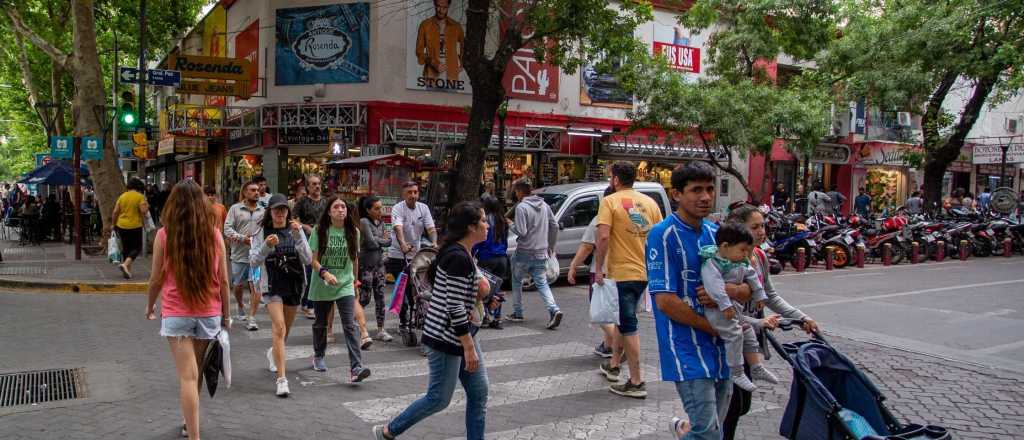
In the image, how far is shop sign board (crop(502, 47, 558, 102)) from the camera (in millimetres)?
22344

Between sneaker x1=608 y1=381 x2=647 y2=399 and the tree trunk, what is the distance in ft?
61.1

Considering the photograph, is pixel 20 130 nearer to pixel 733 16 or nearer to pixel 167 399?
pixel 733 16

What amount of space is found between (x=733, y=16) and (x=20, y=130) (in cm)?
5234

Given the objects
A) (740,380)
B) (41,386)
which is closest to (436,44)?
(41,386)

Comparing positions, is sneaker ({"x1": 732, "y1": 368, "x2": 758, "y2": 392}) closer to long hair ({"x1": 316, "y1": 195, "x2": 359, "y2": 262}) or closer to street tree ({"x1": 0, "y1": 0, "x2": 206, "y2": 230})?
long hair ({"x1": 316, "y1": 195, "x2": 359, "y2": 262})

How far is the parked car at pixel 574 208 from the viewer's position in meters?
12.5

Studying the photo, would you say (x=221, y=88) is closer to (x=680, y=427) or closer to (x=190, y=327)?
(x=190, y=327)

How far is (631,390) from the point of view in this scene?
6152mm

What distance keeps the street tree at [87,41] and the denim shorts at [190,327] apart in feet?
47.3

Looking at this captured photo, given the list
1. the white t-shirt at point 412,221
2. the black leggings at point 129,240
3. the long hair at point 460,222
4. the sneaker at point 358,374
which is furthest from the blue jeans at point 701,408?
the black leggings at point 129,240

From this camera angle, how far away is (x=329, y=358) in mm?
7418

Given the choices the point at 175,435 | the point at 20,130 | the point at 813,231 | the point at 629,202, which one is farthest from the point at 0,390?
the point at 20,130

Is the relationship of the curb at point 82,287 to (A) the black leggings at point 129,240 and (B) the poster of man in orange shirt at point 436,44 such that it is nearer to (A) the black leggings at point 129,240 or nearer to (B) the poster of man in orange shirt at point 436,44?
(A) the black leggings at point 129,240

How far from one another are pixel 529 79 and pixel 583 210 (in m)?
10.8
